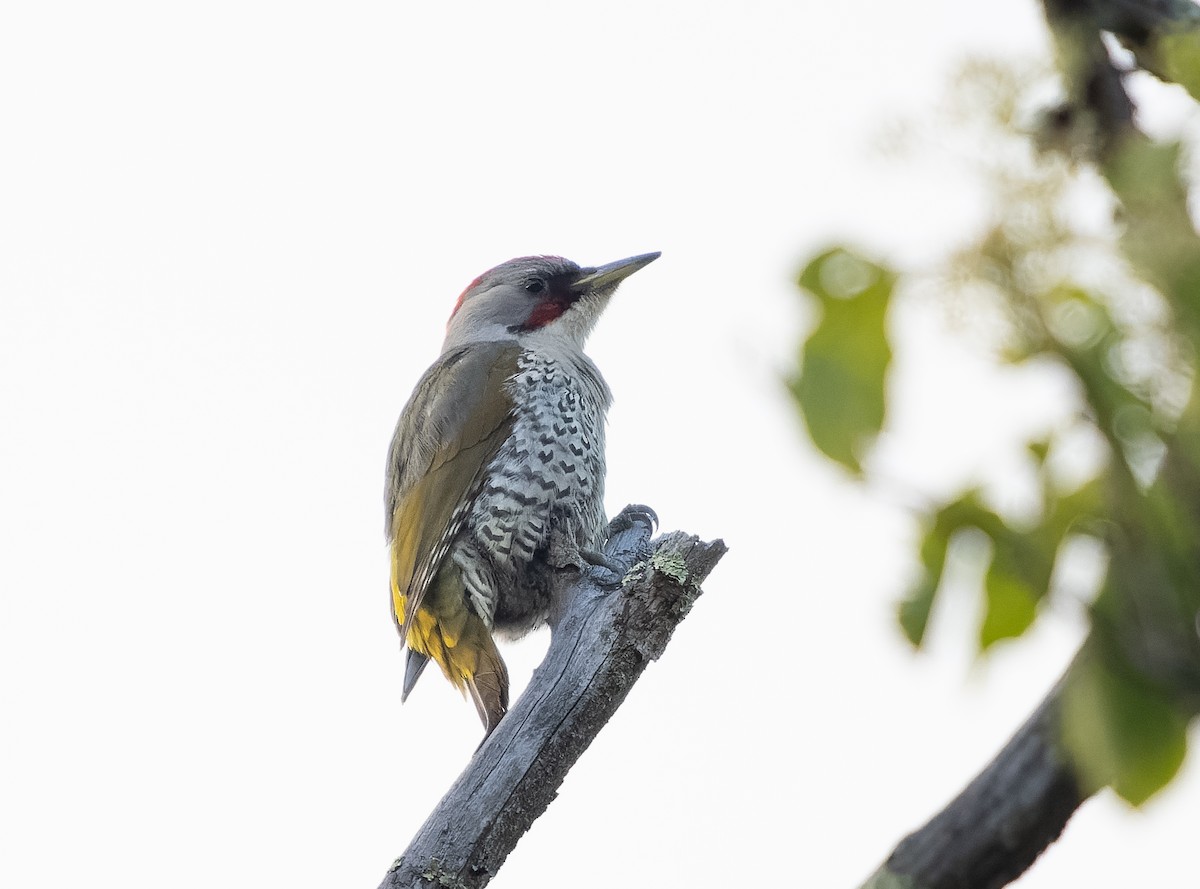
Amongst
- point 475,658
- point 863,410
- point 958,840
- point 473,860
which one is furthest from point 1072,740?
point 475,658

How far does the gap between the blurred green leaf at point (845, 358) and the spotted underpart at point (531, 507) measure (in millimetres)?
4102

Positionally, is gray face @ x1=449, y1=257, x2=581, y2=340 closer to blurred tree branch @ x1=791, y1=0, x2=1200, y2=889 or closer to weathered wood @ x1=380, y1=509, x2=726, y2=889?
weathered wood @ x1=380, y1=509, x2=726, y2=889

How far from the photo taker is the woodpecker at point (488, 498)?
510 centimetres

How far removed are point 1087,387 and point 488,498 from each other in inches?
179

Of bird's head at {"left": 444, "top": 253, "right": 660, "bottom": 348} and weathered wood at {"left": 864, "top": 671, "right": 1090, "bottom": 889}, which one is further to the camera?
bird's head at {"left": 444, "top": 253, "right": 660, "bottom": 348}

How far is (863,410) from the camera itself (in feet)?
2.53

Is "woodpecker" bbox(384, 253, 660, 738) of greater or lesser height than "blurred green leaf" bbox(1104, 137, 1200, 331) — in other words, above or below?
above

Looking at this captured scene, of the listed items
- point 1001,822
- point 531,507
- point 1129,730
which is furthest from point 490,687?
point 1129,730

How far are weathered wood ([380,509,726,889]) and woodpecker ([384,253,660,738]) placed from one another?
34.3 inches

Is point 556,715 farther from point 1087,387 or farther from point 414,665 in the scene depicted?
point 1087,387

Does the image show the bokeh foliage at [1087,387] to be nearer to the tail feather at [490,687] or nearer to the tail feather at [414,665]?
the tail feather at [490,687]

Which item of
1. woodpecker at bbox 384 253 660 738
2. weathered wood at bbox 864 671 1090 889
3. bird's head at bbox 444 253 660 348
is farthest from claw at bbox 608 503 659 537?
weathered wood at bbox 864 671 1090 889

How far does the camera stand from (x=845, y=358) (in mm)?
758

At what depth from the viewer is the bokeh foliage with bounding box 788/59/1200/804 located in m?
0.75
